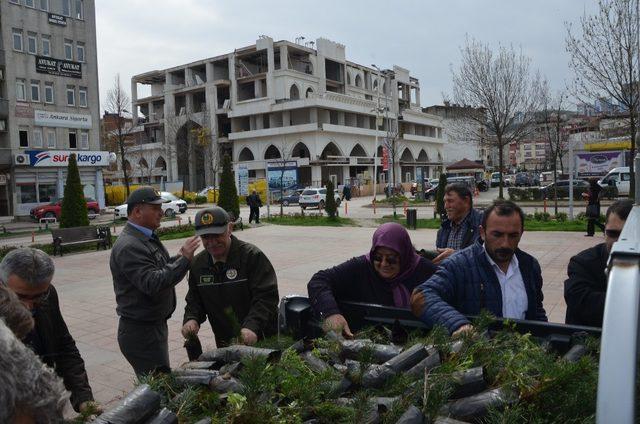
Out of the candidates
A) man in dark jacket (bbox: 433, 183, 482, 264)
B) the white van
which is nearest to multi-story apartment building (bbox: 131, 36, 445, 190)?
the white van

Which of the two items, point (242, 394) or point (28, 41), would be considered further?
point (28, 41)

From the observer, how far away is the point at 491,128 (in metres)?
29.8

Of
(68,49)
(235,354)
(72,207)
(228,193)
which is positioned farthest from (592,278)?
(68,49)

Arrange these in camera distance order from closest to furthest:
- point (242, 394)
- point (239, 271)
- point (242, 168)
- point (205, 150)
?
point (242, 394), point (239, 271), point (242, 168), point (205, 150)

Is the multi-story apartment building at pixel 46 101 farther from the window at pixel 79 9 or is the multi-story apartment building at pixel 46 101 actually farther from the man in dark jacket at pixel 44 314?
the man in dark jacket at pixel 44 314

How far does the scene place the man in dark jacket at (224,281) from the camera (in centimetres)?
→ 354

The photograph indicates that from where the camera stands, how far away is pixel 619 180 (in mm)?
31812

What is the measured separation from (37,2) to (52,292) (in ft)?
137

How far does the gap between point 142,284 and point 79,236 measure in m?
15.6

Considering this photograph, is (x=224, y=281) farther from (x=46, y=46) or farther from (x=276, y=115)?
(x=276, y=115)

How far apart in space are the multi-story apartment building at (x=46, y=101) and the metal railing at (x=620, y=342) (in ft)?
131

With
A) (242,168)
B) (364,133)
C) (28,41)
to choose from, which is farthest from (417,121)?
(28,41)

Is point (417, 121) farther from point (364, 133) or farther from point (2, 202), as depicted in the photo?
point (2, 202)

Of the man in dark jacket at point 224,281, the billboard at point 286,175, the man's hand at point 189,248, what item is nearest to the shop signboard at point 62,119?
the billboard at point 286,175
